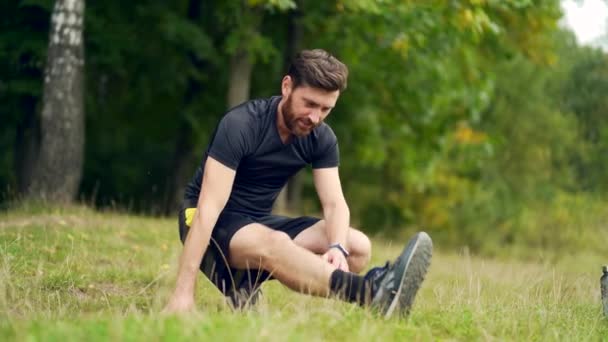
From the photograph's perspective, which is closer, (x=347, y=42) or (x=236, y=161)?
(x=236, y=161)

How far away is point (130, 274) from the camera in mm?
7250

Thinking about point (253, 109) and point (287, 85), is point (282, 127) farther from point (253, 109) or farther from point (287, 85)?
point (287, 85)

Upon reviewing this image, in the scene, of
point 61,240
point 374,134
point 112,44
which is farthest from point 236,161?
point 374,134

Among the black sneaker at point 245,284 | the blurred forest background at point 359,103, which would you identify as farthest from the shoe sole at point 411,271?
the blurred forest background at point 359,103

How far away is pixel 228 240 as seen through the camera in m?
5.33

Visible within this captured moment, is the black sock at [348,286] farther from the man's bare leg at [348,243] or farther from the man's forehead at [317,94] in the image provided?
the man's forehead at [317,94]

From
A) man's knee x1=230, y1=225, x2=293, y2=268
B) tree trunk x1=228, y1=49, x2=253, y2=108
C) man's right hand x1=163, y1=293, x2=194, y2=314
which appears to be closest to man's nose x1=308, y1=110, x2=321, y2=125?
man's knee x1=230, y1=225, x2=293, y2=268

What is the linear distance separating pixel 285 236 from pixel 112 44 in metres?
11.0

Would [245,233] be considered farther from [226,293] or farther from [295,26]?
[295,26]

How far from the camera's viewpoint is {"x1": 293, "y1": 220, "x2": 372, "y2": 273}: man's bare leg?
18.2 feet

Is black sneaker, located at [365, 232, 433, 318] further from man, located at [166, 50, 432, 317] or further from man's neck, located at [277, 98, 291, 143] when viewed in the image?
man's neck, located at [277, 98, 291, 143]

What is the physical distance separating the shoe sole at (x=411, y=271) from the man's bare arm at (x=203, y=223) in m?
1.09

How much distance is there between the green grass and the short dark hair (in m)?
1.25

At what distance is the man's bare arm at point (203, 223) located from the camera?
5031mm
